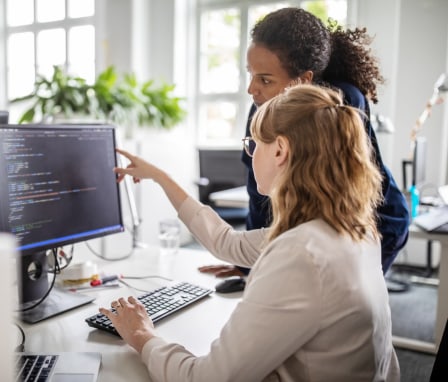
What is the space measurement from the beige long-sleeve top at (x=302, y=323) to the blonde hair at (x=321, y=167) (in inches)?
1.5

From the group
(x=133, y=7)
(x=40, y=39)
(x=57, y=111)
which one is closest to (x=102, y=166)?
(x=57, y=111)

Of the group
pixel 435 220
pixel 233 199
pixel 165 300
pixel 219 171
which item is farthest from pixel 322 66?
pixel 219 171

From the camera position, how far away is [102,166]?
1.35 m

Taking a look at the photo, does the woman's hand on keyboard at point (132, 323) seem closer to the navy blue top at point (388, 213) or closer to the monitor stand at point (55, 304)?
the monitor stand at point (55, 304)

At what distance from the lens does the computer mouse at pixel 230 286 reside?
1312 mm

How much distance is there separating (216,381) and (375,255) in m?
0.38

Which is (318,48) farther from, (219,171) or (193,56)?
(193,56)

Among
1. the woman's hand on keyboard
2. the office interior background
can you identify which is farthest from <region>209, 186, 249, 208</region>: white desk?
the woman's hand on keyboard

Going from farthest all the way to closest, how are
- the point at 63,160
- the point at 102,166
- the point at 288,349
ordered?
the point at 102,166 → the point at 63,160 → the point at 288,349

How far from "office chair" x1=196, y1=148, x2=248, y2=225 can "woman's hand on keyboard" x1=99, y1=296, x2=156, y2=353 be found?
10.2 feet

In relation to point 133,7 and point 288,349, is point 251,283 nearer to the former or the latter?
point 288,349

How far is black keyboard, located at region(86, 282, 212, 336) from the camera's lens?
1.04 meters

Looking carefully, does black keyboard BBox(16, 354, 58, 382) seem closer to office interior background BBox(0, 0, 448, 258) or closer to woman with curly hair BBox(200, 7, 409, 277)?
woman with curly hair BBox(200, 7, 409, 277)

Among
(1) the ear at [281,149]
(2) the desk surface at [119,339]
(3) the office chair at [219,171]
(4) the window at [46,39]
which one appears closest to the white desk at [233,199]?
(3) the office chair at [219,171]
